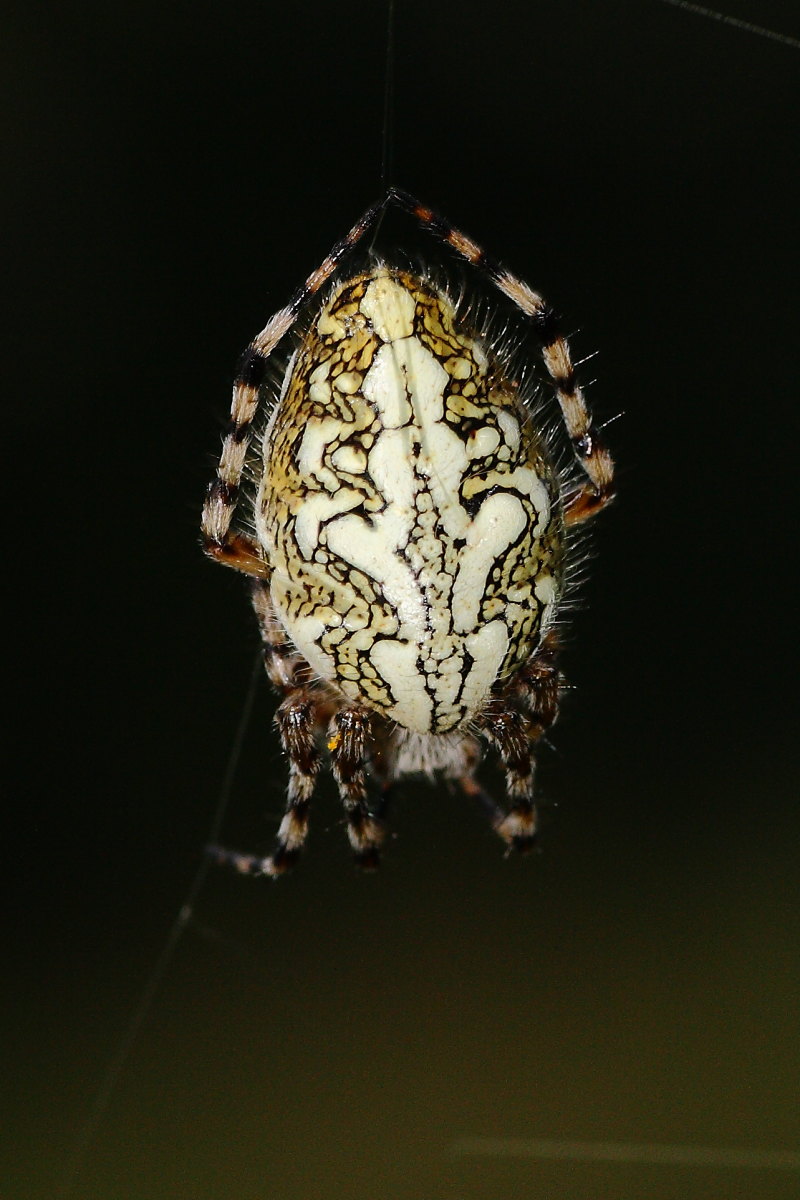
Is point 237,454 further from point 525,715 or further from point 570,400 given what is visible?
point 525,715

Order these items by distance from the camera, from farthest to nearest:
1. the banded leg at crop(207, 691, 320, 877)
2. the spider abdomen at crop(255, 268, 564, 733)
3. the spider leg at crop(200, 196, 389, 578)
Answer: the banded leg at crop(207, 691, 320, 877) → the spider leg at crop(200, 196, 389, 578) → the spider abdomen at crop(255, 268, 564, 733)

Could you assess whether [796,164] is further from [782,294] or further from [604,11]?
[604,11]

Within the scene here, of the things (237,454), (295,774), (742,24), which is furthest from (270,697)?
(742,24)

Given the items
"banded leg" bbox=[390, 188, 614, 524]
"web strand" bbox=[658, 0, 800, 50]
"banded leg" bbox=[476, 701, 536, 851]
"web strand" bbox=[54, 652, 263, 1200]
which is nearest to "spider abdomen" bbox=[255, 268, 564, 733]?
"banded leg" bbox=[390, 188, 614, 524]

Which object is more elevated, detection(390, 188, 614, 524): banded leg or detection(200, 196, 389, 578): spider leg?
detection(390, 188, 614, 524): banded leg

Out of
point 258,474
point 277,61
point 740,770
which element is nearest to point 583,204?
point 277,61

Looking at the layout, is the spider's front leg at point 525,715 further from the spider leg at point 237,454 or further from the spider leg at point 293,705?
the spider leg at point 237,454

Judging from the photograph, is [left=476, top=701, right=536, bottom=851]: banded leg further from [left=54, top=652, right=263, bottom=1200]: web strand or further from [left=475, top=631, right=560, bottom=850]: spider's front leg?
[left=54, top=652, right=263, bottom=1200]: web strand

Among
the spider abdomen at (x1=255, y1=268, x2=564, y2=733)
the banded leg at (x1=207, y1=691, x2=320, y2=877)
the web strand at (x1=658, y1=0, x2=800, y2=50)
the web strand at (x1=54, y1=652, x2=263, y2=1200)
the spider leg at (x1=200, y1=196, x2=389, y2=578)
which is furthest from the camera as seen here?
the web strand at (x1=54, y1=652, x2=263, y2=1200)
